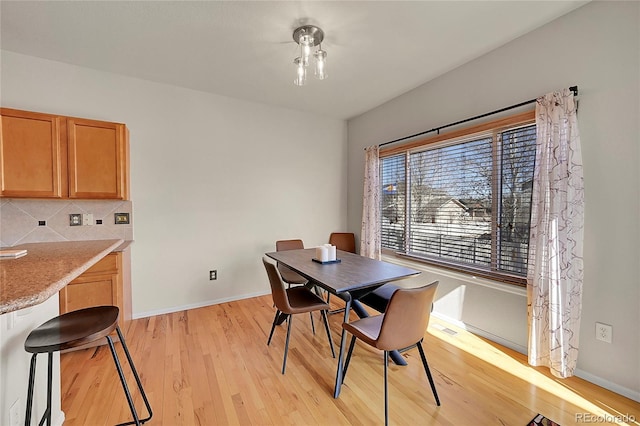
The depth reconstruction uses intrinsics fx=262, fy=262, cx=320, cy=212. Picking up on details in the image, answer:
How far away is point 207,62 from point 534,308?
3563 mm

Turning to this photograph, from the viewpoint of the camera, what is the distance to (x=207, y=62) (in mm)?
2566

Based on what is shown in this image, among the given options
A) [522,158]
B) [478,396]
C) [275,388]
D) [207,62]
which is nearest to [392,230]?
[522,158]

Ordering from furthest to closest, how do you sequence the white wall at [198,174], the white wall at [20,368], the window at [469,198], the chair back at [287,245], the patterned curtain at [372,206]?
the patterned curtain at [372,206] → the chair back at [287,245] → the white wall at [198,174] → the window at [469,198] → the white wall at [20,368]

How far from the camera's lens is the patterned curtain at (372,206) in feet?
11.8

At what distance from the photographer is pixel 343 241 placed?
3902 mm

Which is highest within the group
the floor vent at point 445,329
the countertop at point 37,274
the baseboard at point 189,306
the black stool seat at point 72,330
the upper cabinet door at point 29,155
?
the upper cabinet door at point 29,155

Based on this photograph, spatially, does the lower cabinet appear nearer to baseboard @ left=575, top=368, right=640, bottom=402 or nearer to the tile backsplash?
the tile backsplash

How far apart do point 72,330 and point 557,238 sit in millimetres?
2995

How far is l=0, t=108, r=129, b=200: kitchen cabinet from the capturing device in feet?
7.09

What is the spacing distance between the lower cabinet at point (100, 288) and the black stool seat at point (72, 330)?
38.8 inches

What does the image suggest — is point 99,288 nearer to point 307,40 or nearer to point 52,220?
point 52,220

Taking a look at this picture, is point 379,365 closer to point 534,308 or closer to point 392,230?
point 534,308

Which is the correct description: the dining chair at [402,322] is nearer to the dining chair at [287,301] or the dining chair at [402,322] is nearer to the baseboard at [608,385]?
the dining chair at [287,301]

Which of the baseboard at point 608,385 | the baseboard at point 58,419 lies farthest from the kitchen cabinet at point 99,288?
the baseboard at point 608,385
